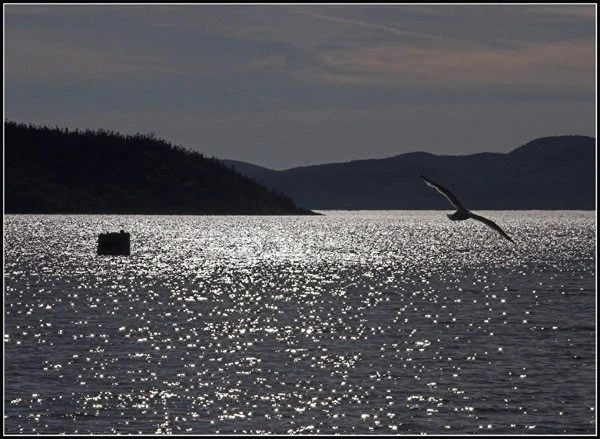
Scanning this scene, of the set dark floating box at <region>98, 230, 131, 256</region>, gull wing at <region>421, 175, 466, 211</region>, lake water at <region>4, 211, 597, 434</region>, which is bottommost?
lake water at <region>4, 211, 597, 434</region>

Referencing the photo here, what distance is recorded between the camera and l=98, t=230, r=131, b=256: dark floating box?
170 m

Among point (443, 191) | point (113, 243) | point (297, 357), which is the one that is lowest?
point (297, 357)

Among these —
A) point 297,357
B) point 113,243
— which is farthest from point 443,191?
point 113,243

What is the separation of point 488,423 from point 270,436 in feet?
31.4

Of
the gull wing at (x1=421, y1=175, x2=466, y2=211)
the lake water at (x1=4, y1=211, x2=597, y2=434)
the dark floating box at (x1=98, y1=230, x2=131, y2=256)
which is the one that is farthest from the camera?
the dark floating box at (x1=98, y1=230, x2=131, y2=256)

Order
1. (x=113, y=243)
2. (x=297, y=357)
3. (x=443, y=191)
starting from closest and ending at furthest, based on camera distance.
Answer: (x=443, y=191), (x=297, y=357), (x=113, y=243)

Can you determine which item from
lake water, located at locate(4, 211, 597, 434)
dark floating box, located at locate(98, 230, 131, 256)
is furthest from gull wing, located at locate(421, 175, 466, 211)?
dark floating box, located at locate(98, 230, 131, 256)

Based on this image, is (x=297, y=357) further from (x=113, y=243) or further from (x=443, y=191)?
(x=113, y=243)

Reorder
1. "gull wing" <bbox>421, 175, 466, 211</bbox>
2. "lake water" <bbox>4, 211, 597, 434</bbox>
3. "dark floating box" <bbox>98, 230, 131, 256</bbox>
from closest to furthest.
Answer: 1. "gull wing" <bbox>421, 175, 466, 211</bbox>
2. "lake water" <bbox>4, 211, 597, 434</bbox>
3. "dark floating box" <bbox>98, 230, 131, 256</bbox>

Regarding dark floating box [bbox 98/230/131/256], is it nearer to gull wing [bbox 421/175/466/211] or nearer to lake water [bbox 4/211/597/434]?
lake water [bbox 4/211/597/434]

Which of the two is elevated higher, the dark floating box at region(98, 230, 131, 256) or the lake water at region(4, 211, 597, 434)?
the dark floating box at region(98, 230, 131, 256)

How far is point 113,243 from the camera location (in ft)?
560

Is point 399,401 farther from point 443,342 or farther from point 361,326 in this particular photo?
point 361,326

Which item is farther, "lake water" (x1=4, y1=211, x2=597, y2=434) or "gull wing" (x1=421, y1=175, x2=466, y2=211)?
"lake water" (x1=4, y1=211, x2=597, y2=434)
